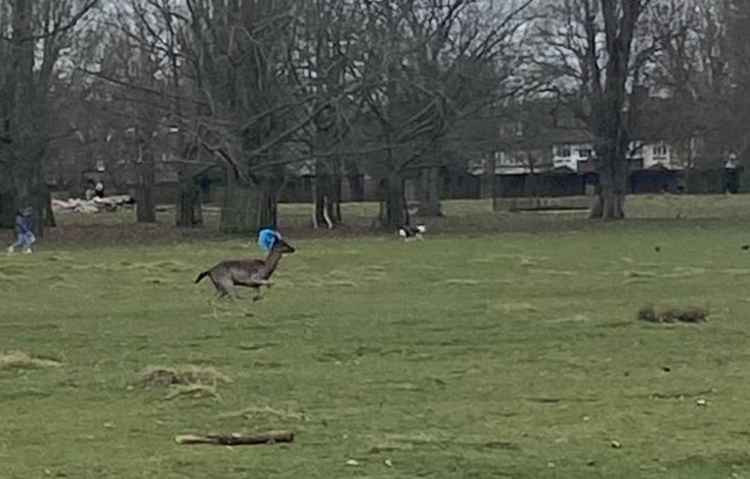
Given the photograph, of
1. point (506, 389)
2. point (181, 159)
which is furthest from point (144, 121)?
point (506, 389)

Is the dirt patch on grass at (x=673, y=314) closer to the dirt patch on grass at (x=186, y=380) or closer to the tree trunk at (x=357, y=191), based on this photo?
the dirt patch on grass at (x=186, y=380)

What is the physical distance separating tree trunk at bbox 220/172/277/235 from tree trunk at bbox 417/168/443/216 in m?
16.8

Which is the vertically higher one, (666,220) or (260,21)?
(260,21)

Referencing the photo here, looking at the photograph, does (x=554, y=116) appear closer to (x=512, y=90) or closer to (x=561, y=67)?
(x=561, y=67)

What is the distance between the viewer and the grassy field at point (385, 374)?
9609 millimetres

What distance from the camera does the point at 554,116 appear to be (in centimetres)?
6372

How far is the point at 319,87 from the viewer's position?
49.9 metres

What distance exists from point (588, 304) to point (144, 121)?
36.9m

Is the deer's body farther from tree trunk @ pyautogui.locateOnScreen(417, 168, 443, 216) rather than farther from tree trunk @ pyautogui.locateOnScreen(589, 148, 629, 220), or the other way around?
tree trunk @ pyautogui.locateOnScreen(417, 168, 443, 216)

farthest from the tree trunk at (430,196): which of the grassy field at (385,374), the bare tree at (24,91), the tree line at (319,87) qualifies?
the grassy field at (385,374)

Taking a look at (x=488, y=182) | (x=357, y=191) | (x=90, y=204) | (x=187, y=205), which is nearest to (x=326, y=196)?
(x=187, y=205)

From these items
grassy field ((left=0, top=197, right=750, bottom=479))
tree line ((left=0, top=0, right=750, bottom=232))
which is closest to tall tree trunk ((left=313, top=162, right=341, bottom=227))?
tree line ((left=0, top=0, right=750, bottom=232))

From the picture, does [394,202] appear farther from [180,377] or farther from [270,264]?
[180,377]

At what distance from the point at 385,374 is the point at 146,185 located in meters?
53.0
